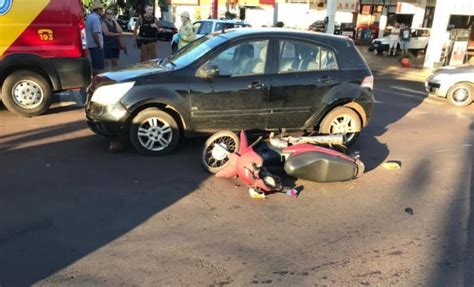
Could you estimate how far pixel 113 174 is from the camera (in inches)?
212

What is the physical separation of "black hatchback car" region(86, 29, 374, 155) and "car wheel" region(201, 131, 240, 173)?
1.31 feet

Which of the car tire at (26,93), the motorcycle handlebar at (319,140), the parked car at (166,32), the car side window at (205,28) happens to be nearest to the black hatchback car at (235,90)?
the motorcycle handlebar at (319,140)

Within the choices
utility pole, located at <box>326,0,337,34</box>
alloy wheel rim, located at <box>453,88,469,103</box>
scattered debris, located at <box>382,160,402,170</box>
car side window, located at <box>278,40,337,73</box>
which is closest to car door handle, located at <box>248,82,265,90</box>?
car side window, located at <box>278,40,337,73</box>

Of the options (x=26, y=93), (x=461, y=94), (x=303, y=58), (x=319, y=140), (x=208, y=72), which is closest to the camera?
(x=319, y=140)

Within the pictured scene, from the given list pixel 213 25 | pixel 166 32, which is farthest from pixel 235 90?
pixel 166 32

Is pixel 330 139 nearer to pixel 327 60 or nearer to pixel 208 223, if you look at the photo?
pixel 327 60

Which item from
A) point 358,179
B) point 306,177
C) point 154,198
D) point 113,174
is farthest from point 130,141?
point 358,179

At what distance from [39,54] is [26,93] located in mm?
718

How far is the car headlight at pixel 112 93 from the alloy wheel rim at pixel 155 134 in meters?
0.45

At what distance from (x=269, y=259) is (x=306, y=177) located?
168 centimetres

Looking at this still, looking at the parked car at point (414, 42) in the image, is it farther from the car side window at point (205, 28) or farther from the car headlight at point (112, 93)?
the car headlight at point (112, 93)

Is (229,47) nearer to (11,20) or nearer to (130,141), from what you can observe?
(130,141)

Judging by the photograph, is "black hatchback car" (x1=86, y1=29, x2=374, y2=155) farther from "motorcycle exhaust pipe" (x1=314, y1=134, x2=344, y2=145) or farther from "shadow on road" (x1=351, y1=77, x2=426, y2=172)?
"motorcycle exhaust pipe" (x1=314, y1=134, x2=344, y2=145)

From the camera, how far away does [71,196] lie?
472 centimetres
